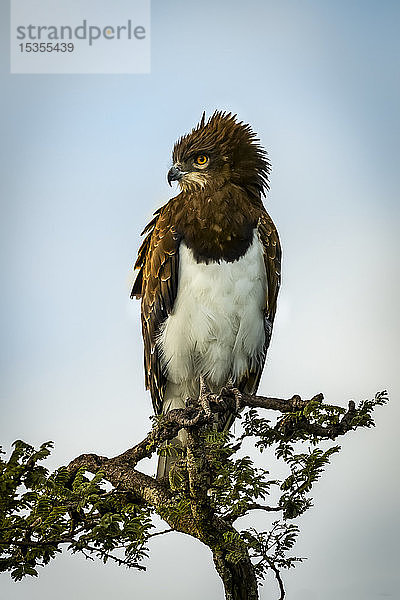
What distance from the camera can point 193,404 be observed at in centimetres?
187

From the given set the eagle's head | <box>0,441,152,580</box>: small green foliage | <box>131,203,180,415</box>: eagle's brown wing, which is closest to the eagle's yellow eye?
the eagle's head

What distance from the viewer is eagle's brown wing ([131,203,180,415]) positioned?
6.57 ft

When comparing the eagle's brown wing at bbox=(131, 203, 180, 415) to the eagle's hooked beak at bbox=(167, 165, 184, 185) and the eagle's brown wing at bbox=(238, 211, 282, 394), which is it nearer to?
the eagle's hooked beak at bbox=(167, 165, 184, 185)

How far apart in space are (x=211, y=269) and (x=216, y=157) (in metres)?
0.28

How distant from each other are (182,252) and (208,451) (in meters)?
0.53

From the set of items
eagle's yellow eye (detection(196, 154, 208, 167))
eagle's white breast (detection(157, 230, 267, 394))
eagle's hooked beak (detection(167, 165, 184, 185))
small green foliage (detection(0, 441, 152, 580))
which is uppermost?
eagle's yellow eye (detection(196, 154, 208, 167))

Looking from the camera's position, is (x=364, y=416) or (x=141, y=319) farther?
(x=141, y=319)

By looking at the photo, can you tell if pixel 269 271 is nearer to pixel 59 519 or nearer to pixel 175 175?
pixel 175 175

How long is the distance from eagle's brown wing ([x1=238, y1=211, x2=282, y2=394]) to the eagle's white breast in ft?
0.05

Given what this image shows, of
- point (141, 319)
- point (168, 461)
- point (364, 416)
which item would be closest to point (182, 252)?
point (141, 319)

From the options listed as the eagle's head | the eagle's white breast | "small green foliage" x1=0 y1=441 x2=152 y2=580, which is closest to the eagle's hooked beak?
the eagle's head

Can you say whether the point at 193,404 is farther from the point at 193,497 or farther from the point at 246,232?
the point at 246,232

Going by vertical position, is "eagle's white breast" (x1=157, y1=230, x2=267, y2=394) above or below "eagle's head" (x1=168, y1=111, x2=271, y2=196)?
below

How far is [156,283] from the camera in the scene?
203 centimetres
